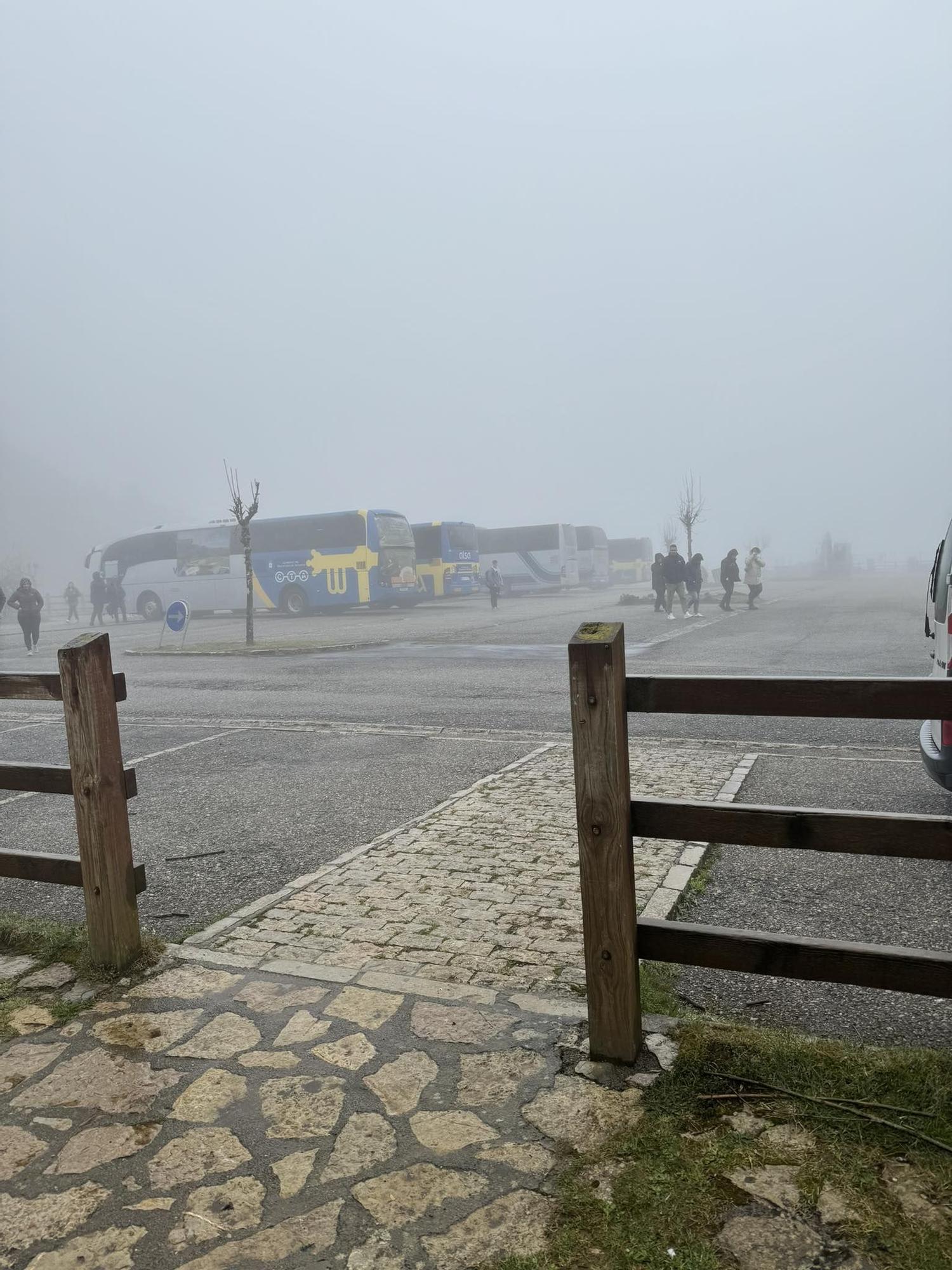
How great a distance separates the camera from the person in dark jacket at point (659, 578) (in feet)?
84.0

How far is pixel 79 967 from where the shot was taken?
144 inches

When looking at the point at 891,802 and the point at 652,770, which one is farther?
the point at 652,770

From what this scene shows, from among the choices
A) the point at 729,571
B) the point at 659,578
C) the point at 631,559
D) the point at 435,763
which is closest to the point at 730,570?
the point at 729,571

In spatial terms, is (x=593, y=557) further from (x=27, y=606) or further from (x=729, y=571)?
(x=27, y=606)

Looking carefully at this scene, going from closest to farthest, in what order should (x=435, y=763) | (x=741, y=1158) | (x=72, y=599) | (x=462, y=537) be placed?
(x=741, y=1158), (x=435, y=763), (x=462, y=537), (x=72, y=599)

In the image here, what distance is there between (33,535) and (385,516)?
496 ft

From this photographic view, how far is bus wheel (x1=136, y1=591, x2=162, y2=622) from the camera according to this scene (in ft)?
124

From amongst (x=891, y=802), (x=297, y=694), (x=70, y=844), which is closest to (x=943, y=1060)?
(x=891, y=802)

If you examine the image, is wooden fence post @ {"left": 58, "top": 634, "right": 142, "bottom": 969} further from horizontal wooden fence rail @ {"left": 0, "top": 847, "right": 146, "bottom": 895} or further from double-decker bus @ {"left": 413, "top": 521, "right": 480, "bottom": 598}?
double-decker bus @ {"left": 413, "top": 521, "right": 480, "bottom": 598}

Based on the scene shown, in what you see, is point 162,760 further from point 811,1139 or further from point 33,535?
point 33,535

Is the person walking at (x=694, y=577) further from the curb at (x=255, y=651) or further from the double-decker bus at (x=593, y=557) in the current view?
the double-decker bus at (x=593, y=557)

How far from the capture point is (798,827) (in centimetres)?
262

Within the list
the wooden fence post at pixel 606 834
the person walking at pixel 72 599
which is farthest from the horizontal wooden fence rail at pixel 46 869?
the person walking at pixel 72 599

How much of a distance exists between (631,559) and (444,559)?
27608 mm
